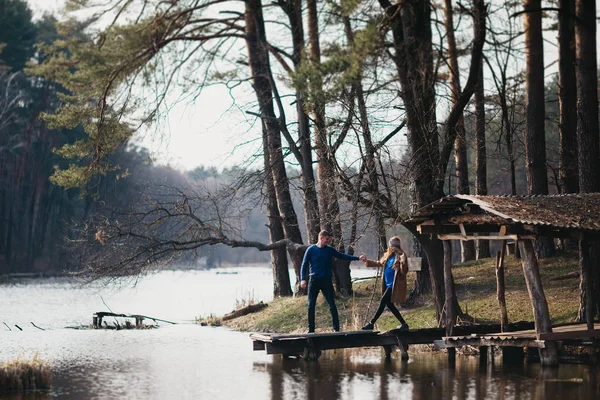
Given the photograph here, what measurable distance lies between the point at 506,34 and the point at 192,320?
48.7ft

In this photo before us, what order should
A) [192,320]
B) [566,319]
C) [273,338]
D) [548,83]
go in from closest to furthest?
[273,338] → [566,319] → [192,320] → [548,83]

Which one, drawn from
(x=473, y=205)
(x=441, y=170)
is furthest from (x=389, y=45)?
(x=473, y=205)

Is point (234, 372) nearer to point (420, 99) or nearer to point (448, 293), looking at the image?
point (448, 293)

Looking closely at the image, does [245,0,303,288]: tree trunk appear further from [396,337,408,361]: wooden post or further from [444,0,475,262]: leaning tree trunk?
[396,337,408,361]: wooden post

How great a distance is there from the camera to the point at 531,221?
614 inches

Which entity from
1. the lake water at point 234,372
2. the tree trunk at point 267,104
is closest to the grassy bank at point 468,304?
the lake water at point 234,372

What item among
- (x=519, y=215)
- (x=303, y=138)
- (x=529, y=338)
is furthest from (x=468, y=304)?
(x=303, y=138)

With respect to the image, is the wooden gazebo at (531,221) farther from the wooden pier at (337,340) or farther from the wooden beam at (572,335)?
the wooden pier at (337,340)

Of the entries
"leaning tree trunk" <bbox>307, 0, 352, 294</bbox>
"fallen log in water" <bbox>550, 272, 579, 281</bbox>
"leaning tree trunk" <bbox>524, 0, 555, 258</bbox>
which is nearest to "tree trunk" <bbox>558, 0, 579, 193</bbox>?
"leaning tree trunk" <bbox>524, 0, 555, 258</bbox>

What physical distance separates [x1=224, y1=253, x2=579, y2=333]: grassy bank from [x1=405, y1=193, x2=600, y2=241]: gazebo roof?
322cm

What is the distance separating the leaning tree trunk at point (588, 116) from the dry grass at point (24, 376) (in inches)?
424

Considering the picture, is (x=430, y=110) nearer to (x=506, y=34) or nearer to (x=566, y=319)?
(x=506, y=34)

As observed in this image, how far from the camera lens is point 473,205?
701 inches

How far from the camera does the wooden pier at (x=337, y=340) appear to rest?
17875 mm
